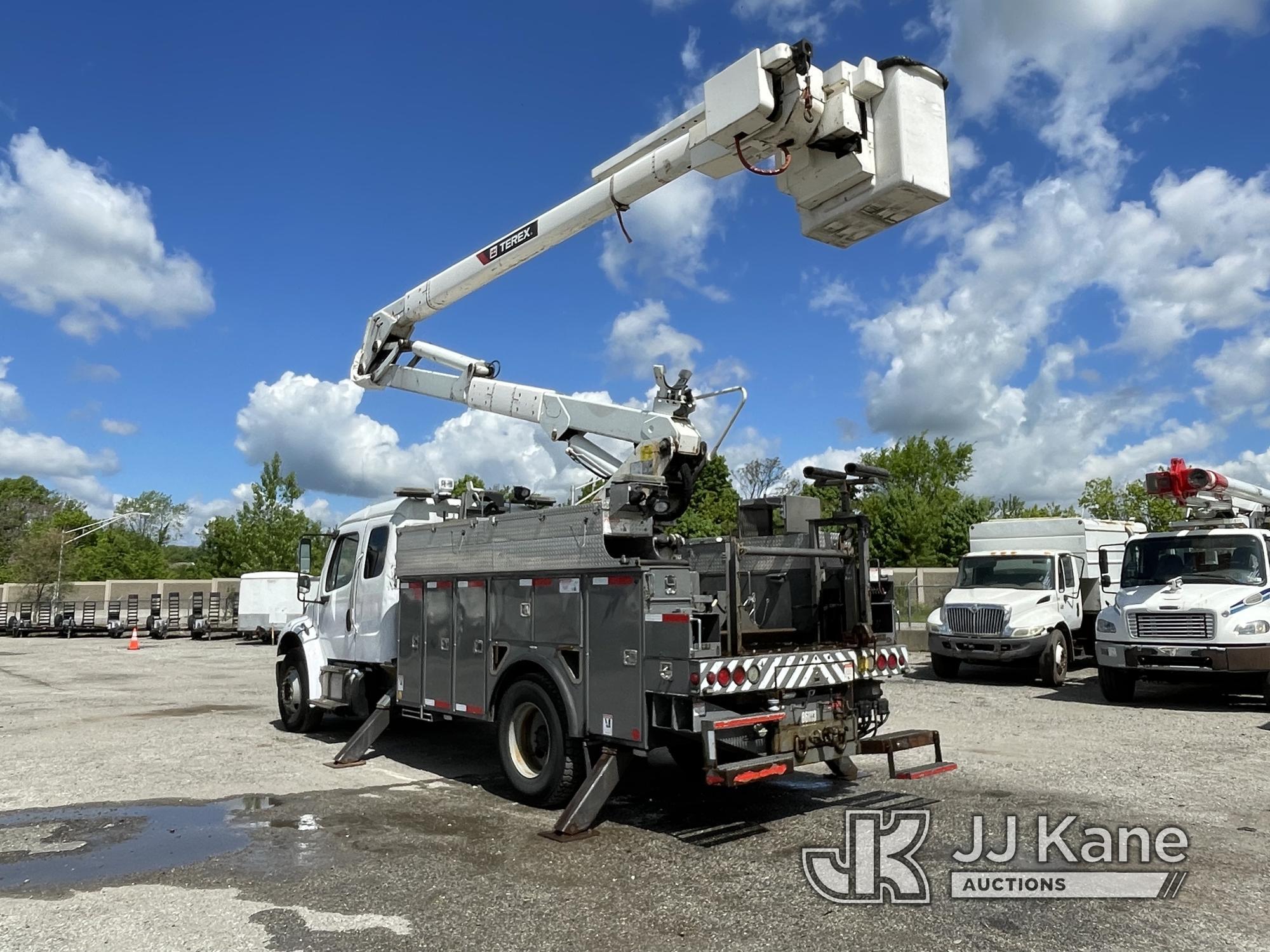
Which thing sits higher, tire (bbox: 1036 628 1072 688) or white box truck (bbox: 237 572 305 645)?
white box truck (bbox: 237 572 305 645)

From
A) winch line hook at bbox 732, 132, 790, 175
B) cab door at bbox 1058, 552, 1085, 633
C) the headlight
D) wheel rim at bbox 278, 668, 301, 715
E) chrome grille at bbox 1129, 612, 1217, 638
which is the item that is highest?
winch line hook at bbox 732, 132, 790, 175

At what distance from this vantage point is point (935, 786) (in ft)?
27.1

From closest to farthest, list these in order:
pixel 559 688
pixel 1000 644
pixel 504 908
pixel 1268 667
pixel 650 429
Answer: pixel 504 908 → pixel 559 688 → pixel 650 429 → pixel 1268 667 → pixel 1000 644

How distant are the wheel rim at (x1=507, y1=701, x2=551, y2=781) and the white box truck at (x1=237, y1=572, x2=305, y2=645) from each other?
77.9 feet

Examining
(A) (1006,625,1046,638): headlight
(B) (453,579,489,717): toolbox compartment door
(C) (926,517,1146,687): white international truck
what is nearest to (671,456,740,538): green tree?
(C) (926,517,1146,687): white international truck

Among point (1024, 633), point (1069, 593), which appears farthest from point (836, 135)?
point (1069, 593)

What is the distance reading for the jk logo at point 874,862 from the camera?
5.50 metres

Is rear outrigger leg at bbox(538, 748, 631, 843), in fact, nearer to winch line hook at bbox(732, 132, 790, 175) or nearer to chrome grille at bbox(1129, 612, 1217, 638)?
winch line hook at bbox(732, 132, 790, 175)

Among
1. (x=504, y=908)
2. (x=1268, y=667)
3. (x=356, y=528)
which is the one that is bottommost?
(x=504, y=908)

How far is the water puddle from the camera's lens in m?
6.11

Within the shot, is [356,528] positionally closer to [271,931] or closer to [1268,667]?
[271,931]

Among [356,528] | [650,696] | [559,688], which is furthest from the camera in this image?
[356,528]

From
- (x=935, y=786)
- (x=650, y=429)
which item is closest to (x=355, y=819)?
(x=650, y=429)

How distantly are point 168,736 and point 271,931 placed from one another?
7.56 metres
